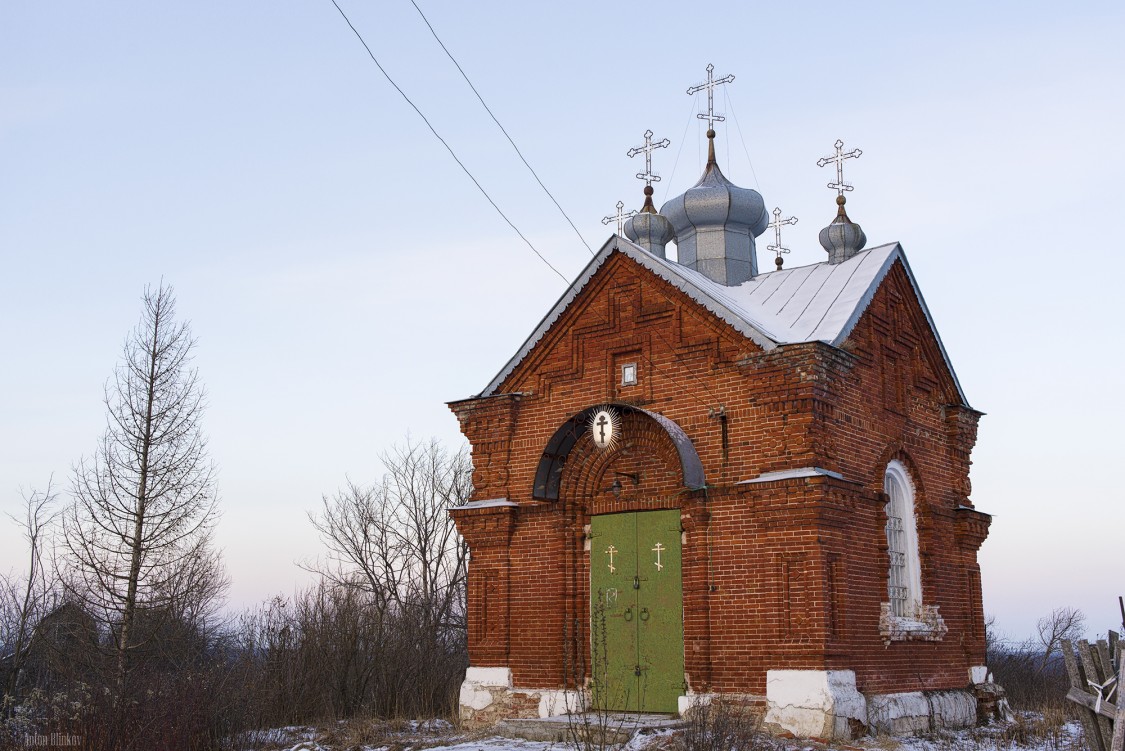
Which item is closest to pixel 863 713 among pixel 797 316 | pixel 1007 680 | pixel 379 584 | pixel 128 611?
pixel 797 316

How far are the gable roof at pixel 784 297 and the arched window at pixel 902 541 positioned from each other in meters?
1.96

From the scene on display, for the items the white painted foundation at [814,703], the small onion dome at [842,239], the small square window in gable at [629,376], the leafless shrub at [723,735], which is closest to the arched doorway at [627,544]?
the small square window in gable at [629,376]

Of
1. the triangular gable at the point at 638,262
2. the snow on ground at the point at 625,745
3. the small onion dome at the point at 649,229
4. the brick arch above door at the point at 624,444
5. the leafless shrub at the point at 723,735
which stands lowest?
the snow on ground at the point at 625,745

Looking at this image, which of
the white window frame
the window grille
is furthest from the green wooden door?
the window grille

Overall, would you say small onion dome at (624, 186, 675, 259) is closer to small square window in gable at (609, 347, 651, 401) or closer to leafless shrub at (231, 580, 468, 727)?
small square window in gable at (609, 347, 651, 401)

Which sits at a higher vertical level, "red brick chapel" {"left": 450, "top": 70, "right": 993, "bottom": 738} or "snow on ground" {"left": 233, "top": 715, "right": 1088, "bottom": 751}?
"red brick chapel" {"left": 450, "top": 70, "right": 993, "bottom": 738}

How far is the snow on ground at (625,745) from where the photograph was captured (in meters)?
10.3

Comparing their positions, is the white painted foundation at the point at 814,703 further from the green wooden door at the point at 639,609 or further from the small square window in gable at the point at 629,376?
the small square window in gable at the point at 629,376

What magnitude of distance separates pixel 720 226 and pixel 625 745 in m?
8.90

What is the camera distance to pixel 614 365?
13102mm

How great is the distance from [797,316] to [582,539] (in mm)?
3625

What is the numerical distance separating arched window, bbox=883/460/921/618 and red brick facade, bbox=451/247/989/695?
14 cm

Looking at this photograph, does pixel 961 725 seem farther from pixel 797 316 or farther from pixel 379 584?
pixel 379 584

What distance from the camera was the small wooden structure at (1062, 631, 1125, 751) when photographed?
7.86 m
